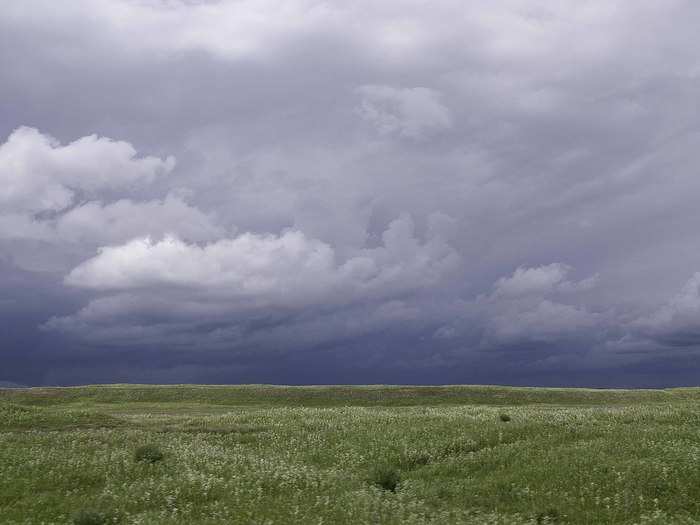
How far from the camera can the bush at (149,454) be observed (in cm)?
2097

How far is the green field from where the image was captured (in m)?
14.8

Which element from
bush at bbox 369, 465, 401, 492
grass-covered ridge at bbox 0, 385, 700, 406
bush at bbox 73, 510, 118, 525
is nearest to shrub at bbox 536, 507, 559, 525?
bush at bbox 369, 465, 401, 492

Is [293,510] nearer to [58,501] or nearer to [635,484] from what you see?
[58,501]

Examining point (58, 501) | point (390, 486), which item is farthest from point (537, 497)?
point (58, 501)

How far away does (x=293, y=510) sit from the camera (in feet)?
47.0

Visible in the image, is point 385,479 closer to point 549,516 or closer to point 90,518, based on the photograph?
point 549,516

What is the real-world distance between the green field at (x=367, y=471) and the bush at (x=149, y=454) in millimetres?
105

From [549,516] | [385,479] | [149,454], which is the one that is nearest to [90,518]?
[149,454]

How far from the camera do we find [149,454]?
21.1 metres

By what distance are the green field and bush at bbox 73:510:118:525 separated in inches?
1.3

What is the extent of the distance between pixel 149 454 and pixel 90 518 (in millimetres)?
7869

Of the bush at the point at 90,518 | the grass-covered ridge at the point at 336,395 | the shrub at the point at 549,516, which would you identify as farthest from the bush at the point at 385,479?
the grass-covered ridge at the point at 336,395

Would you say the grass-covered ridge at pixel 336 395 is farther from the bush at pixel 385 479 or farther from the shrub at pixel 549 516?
the shrub at pixel 549 516

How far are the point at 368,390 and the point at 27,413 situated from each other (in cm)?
5387
